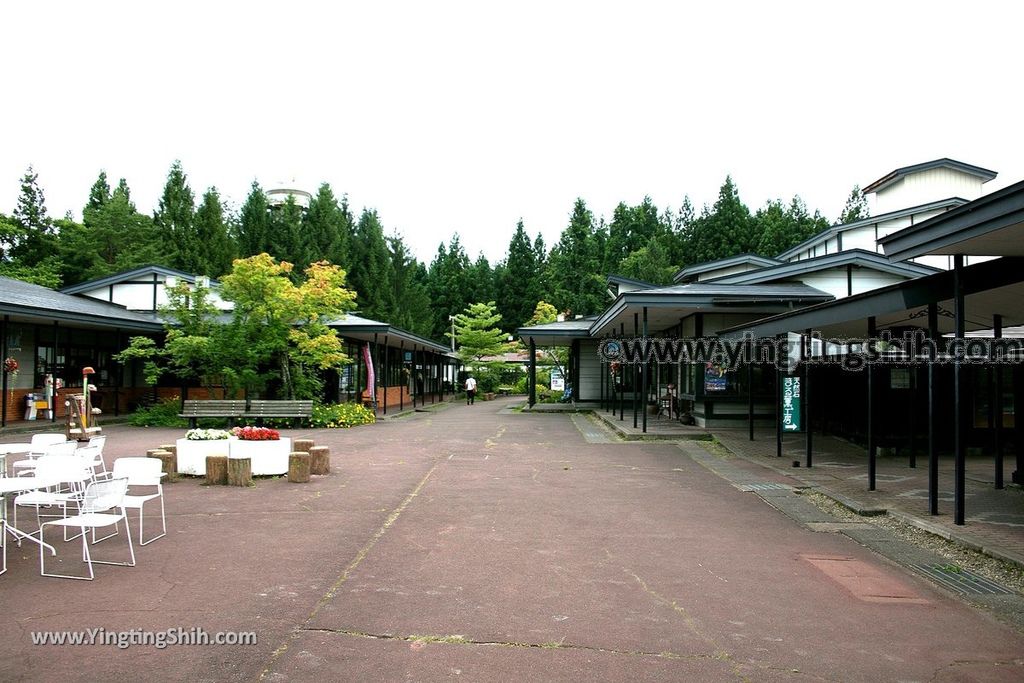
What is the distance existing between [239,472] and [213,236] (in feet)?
140

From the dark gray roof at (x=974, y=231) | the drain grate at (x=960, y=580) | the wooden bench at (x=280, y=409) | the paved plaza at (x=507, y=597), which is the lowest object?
the drain grate at (x=960, y=580)

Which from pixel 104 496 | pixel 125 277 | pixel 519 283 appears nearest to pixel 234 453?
pixel 104 496

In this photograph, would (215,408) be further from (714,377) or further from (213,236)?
(213,236)

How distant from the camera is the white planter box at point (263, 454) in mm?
11289

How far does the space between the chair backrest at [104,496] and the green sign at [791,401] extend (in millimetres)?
10610

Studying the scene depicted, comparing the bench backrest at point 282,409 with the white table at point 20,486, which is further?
the bench backrest at point 282,409

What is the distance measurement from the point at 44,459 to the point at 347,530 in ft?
9.76

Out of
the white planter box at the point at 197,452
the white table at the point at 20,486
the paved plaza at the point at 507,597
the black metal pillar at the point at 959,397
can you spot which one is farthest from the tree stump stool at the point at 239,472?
the black metal pillar at the point at 959,397

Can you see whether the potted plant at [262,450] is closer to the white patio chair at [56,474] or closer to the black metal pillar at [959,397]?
the white patio chair at [56,474]

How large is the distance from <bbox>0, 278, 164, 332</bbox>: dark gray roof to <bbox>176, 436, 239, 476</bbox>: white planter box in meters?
9.58

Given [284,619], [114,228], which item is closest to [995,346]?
[284,619]

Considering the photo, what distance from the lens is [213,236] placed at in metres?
49.2

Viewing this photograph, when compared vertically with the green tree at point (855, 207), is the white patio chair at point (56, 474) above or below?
below

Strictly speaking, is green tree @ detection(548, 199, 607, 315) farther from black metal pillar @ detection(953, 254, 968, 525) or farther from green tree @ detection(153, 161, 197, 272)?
black metal pillar @ detection(953, 254, 968, 525)
